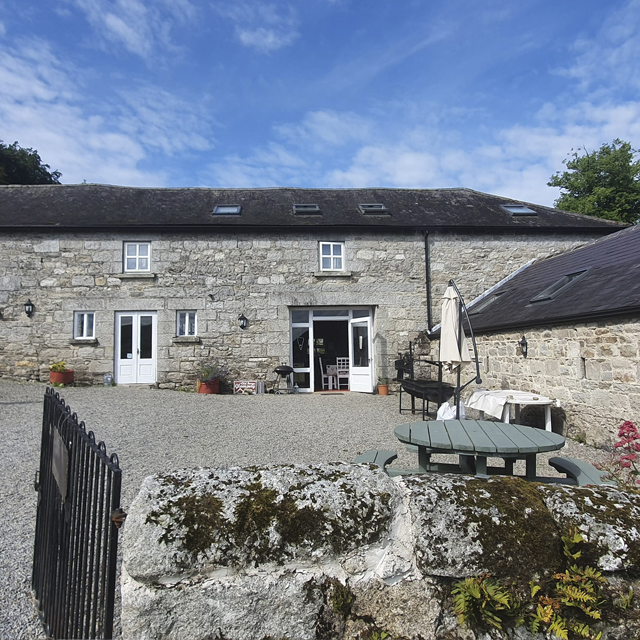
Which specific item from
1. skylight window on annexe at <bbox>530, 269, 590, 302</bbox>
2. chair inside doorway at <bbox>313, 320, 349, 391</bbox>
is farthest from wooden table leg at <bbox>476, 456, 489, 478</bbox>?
chair inside doorway at <bbox>313, 320, 349, 391</bbox>

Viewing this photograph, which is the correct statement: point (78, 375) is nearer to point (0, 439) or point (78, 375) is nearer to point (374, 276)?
point (0, 439)

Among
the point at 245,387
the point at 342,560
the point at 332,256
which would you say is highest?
the point at 332,256

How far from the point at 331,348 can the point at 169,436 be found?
710cm

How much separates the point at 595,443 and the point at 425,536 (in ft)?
20.7

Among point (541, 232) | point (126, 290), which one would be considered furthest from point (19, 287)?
point (541, 232)

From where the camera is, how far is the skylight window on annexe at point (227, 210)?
525 inches


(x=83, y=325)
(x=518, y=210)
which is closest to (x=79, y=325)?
(x=83, y=325)

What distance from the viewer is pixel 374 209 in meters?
14.0

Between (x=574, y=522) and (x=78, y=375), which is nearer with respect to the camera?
(x=574, y=522)

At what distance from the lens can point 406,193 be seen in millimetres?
15836

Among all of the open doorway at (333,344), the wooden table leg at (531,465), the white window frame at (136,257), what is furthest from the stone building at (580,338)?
the white window frame at (136,257)

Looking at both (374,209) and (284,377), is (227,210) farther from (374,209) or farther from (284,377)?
(284,377)

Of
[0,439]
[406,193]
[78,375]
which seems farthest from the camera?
[406,193]

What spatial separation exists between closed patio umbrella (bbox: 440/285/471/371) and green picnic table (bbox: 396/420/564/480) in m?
2.39
